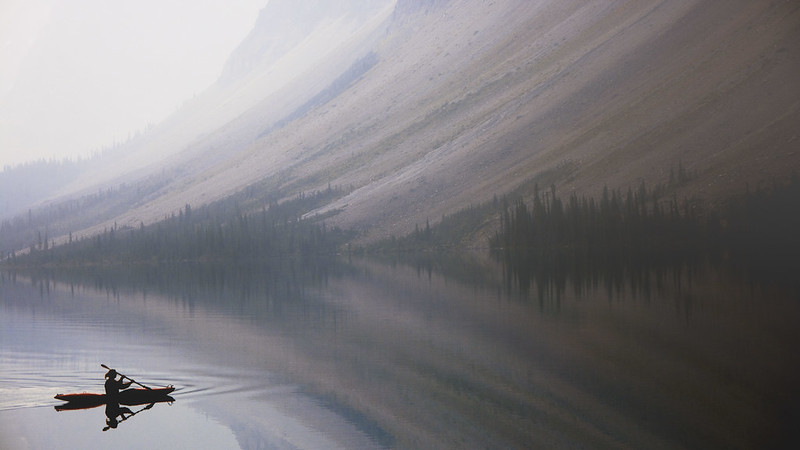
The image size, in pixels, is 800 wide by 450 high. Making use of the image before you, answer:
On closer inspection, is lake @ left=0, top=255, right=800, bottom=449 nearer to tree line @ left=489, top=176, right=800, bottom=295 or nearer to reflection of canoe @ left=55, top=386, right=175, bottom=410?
reflection of canoe @ left=55, top=386, right=175, bottom=410

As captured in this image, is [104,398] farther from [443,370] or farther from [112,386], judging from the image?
[443,370]

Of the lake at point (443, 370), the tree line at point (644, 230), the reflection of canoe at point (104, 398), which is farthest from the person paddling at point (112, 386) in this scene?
the tree line at point (644, 230)

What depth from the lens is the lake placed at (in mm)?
33812

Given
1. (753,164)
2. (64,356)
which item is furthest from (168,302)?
(753,164)

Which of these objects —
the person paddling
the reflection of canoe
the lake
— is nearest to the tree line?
the lake

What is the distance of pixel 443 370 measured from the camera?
44.9 meters

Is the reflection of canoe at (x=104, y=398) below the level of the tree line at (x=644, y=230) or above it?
below

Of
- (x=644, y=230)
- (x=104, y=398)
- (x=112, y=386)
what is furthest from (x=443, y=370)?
(x=644, y=230)

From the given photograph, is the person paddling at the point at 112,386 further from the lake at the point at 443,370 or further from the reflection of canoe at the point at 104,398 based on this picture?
the lake at the point at 443,370

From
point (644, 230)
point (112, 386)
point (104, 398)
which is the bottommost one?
point (104, 398)

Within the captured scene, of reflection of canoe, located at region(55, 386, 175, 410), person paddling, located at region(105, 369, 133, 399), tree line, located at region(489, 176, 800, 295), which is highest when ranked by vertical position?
tree line, located at region(489, 176, 800, 295)

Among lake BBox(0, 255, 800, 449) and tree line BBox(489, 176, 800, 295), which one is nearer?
lake BBox(0, 255, 800, 449)

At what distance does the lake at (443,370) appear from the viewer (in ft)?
111

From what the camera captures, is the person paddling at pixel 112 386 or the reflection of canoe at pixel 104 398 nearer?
the person paddling at pixel 112 386
